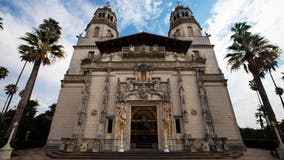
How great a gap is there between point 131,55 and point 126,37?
348 cm

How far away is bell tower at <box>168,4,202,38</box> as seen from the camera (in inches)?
1008

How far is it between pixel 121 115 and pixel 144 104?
2.82 metres

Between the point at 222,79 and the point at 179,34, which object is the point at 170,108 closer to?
the point at 222,79

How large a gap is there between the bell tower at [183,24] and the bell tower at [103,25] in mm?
12160

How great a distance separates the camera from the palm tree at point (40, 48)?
14.8m

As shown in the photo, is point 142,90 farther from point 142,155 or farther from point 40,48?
point 40,48

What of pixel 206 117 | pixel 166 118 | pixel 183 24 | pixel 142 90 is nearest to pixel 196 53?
pixel 183 24

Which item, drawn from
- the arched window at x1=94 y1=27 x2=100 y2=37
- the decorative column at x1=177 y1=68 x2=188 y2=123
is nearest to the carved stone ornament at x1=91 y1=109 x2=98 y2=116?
the decorative column at x1=177 y1=68 x2=188 y2=123

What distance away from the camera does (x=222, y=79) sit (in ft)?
60.3

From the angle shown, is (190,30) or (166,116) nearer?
(166,116)

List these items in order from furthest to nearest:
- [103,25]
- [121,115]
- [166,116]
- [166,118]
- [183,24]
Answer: [103,25] → [183,24] → [121,115] → [166,116] → [166,118]

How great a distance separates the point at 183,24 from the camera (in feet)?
87.4

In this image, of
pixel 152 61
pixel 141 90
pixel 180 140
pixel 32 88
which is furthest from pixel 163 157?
pixel 32 88

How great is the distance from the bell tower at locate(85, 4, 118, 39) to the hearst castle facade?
6.79 m
